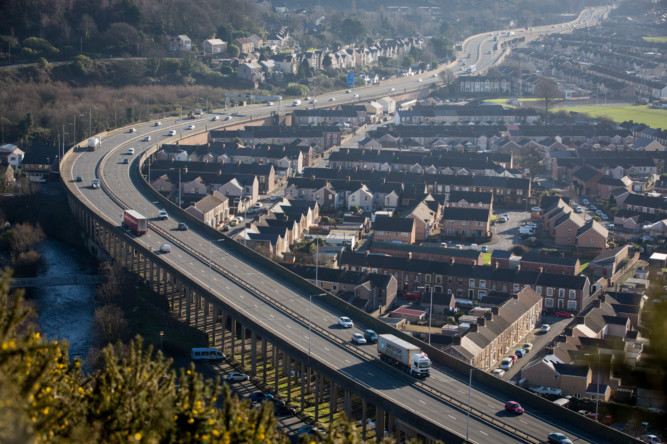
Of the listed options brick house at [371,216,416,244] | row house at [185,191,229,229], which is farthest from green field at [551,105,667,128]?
row house at [185,191,229,229]

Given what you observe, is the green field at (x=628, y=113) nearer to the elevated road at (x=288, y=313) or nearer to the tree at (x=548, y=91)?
the tree at (x=548, y=91)

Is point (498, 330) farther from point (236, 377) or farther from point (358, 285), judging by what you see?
point (236, 377)

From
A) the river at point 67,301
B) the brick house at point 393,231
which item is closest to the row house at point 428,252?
the brick house at point 393,231

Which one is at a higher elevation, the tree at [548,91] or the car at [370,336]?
the tree at [548,91]

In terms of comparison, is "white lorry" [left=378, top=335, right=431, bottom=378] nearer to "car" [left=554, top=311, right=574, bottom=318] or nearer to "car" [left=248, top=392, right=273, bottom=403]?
"car" [left=248, top=392, right=273, bottom=403]

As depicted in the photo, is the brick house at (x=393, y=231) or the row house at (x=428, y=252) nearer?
the row house at (x=428, y=252)

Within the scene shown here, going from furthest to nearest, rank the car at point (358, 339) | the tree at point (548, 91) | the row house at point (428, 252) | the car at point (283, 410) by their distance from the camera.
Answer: the tree at point (548, 91), the row house at point (428, 252), the car at point (358, 339), the car at point (283, 410)

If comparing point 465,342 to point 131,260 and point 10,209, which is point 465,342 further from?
point 10,209

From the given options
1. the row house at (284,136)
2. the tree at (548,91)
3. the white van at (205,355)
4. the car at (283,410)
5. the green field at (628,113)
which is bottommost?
the car at (283,410)
